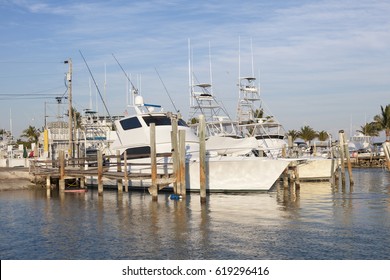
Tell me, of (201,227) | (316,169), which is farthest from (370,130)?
(201,227)

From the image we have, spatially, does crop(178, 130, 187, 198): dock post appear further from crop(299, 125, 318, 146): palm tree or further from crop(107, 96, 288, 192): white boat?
crop(299, 125, 318, 146): palm tree

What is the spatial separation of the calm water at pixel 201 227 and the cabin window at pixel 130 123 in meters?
5.27

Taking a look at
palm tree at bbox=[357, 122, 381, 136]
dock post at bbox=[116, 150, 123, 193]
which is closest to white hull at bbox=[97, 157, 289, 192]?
dock post at bbox=[116, 150, 123, 193]

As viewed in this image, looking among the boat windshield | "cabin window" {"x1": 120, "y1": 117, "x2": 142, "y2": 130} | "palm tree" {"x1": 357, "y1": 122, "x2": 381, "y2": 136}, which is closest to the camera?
the boat windshield

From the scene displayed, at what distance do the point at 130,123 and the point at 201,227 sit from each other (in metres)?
15.8

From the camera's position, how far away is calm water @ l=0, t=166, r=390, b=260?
15.4 meters

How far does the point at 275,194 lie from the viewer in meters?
30.4

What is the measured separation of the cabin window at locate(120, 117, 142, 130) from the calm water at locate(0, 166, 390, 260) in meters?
5.27

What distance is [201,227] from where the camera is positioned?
757 inches

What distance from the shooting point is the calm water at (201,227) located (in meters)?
15.4

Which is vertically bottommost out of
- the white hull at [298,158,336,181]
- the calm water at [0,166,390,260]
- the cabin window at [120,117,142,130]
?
the calm water at [0,166,390,260]

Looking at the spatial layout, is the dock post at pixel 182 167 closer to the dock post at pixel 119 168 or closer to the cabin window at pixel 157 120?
the dock post at pixel 119 168

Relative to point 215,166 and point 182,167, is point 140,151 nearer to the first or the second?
point 215,166

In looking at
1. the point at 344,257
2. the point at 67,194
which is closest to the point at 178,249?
the point at 344,257
